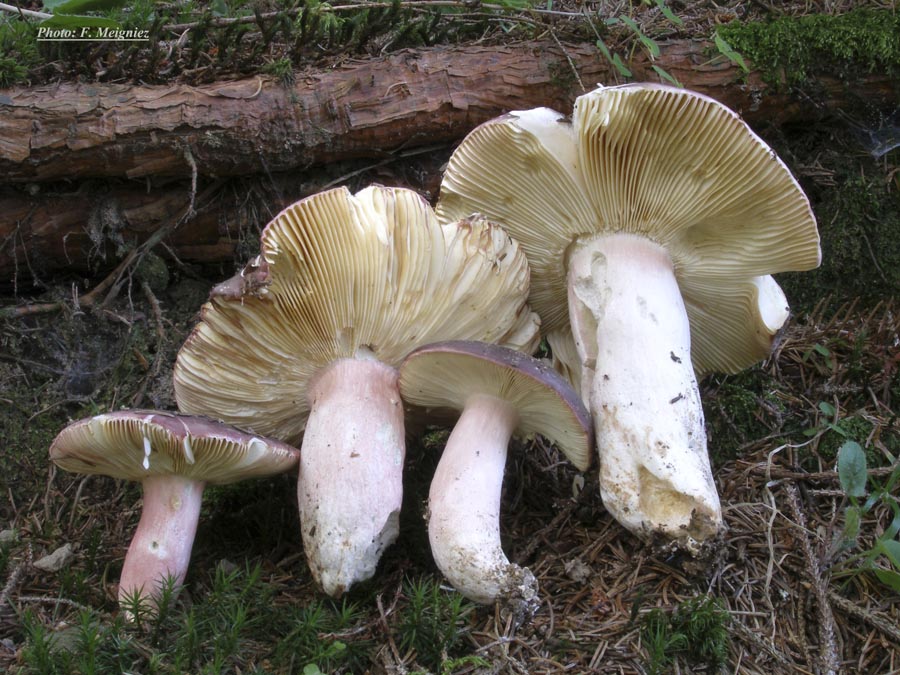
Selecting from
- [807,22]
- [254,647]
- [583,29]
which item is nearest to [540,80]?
[583,29]

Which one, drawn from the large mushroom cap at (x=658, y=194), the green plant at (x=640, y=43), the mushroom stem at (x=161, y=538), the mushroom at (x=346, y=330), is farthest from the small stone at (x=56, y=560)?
the green plant at (x=640, y=43)

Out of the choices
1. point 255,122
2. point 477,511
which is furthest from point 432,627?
point 255,122

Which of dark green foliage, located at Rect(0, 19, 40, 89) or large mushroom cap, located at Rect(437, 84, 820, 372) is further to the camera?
dark green foliage, located at Rect(0, 19, 40, 89)

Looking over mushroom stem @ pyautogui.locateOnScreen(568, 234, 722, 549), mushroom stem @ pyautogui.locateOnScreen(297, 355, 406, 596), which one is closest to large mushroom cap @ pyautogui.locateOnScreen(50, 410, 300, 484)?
mushroom stem @ pyautogui.locateOnScreen(297, 355, 406, 596)

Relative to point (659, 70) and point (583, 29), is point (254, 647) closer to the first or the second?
point (659, 70)

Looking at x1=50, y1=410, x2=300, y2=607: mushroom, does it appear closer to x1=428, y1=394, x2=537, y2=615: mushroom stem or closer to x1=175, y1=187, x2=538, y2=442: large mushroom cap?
x1=175, y1=187, x2=538, y2=442: large mushroom cap

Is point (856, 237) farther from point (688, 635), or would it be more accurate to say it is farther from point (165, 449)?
point (165, 449)

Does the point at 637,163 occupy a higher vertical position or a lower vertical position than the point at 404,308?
higher
